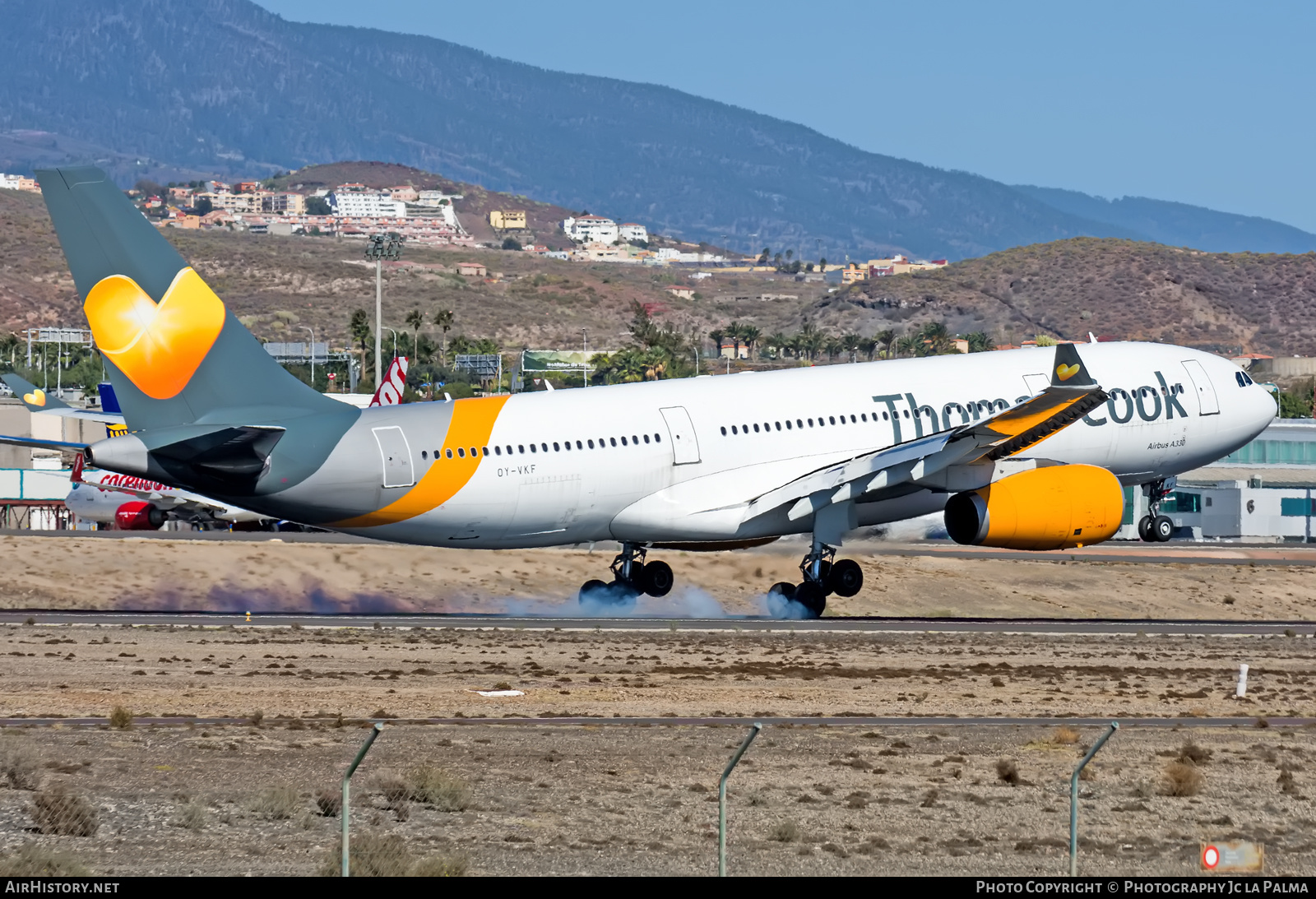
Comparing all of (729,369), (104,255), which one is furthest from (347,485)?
(729,369)

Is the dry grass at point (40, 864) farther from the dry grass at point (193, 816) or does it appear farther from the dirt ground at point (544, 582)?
the dirt ground at point (544, 582)

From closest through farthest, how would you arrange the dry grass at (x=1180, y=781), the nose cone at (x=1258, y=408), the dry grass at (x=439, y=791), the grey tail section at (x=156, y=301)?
1. the dry grass at (x=439, y=791)
2. the dry grass at (x=1180, y=781)
3. the grey tail section at (x=156, y=301)
4. the nose cone at (x=1258, y=408)

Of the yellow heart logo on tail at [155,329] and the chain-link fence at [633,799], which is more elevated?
the yellow heart logo on tail at [155,329]

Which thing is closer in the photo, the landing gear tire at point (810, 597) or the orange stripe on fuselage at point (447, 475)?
the orange stripe on fuselage at point (447, 475)

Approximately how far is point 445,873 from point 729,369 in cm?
16076

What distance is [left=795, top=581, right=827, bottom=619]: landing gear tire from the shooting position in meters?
44.2

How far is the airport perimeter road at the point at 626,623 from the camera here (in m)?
43.4

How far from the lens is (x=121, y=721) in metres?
27.0

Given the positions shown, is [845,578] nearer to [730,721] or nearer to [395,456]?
[395,456]

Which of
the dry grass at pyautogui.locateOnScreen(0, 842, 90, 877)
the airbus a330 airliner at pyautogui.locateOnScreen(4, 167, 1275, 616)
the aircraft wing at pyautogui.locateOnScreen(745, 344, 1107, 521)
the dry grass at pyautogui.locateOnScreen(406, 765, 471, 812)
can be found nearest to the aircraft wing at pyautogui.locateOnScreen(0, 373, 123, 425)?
the airbus a330 airliner at pyautogui.locateOnScreen(4, 167, 1275, 616)

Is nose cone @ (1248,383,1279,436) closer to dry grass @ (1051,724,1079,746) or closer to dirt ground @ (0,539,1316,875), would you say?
dirt ground @ (0,539,1316,875)

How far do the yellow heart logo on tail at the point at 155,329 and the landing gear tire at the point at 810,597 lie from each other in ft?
52.5

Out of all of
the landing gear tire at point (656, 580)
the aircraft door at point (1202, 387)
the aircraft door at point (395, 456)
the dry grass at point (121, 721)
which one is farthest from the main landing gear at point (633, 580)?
the dry grass at point (121, 721)

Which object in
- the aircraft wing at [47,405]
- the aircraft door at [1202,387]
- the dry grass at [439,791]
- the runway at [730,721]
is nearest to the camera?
the dry grass at [439,791]
